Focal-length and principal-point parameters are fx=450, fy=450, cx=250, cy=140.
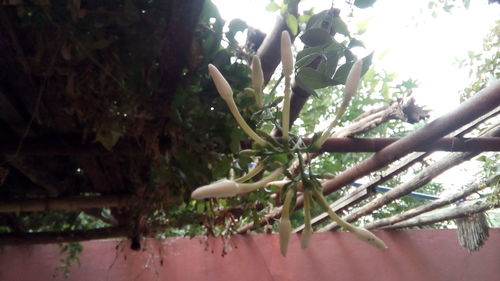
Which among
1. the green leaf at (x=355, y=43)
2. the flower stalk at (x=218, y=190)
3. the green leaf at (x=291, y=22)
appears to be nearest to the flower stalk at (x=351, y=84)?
the flower stalk at (x=218, y=190)

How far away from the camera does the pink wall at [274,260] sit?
1.97m

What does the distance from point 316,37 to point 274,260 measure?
66.5 inches

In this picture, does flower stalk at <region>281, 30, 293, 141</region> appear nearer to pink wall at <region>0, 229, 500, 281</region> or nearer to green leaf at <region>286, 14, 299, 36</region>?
green leaf at <region>286, 14, 299, 36</region>

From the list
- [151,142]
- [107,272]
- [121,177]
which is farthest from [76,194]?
[107,272]

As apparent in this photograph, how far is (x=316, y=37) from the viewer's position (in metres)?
0.63

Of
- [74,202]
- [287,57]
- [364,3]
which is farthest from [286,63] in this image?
[74,202]

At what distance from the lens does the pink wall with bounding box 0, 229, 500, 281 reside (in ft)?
6.46

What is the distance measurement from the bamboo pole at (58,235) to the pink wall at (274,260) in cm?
40

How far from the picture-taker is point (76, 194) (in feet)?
4.21

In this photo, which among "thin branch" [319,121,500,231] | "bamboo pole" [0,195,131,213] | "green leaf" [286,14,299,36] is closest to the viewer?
"green leaf" [286,14,299,36]

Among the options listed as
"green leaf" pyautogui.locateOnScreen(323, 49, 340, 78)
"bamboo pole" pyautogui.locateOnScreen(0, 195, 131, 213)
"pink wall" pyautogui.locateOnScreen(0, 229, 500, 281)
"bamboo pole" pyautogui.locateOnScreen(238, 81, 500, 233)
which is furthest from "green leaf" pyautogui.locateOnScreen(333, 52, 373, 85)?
"pink wall" pyautogui.locateOnScreen(0, 229, 500, 281)

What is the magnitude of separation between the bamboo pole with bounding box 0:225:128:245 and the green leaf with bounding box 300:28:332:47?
43.7 inches

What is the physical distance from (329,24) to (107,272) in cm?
165

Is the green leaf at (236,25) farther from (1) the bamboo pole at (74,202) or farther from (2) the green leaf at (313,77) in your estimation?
(1) the bamboo pole at (74,202)
